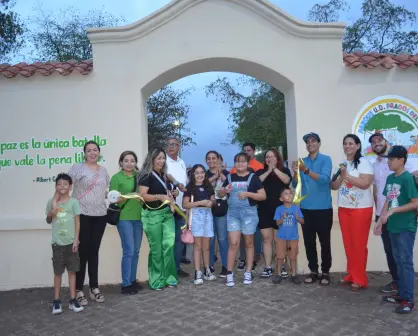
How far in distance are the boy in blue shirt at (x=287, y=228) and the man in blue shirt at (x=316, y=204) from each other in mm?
136

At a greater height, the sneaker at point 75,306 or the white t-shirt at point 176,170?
the white t-shirt at point 176,170

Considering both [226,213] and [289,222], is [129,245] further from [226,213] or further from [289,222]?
[289,222]

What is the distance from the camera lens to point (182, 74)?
20.4 feet

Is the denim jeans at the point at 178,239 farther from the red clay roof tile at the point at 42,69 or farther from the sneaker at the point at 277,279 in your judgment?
the red clay roof tile at the point at 42,69

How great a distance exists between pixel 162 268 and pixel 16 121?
10.2 feet

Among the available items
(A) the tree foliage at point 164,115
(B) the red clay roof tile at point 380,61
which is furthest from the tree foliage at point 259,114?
(B) the red clay roof tile at point 380,61

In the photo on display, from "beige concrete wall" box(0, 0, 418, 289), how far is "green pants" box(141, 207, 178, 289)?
87cm

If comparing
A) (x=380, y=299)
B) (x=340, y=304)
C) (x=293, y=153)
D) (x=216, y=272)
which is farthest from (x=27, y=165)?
(x=380, y=299)

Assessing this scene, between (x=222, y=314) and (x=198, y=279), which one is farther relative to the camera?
(x=198, y=279)

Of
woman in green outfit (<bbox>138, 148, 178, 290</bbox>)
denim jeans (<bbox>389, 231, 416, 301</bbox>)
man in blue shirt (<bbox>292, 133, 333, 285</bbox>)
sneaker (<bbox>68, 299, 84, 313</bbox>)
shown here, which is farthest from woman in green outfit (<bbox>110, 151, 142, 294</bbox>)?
denim jeans (<bbox>389, 231, 416, 301</bbox>)

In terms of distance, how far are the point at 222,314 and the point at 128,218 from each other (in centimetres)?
171

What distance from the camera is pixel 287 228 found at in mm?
5129

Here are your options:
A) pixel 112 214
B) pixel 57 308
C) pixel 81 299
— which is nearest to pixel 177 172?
pixel 112 214

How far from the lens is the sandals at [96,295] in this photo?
4.72 metres
